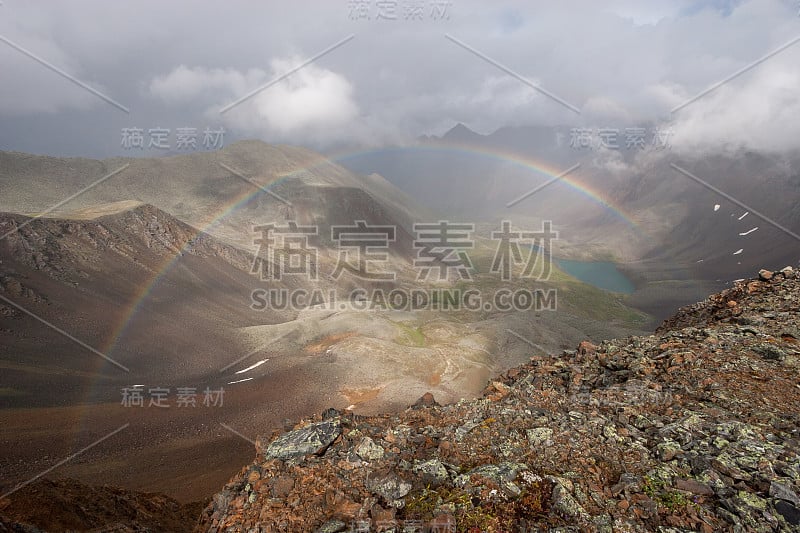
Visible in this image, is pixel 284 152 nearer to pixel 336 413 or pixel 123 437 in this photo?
pixel 123 437

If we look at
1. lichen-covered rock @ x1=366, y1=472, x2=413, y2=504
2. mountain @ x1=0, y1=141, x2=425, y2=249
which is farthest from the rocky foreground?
mountain @ x1=0, y1=141, x2=425, y2=249

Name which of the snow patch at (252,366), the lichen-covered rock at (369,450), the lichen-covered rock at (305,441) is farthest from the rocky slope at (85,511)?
the snow patch at (252,366)

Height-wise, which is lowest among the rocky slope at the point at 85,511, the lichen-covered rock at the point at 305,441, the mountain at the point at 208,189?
the rocky slope at the point at 85,511

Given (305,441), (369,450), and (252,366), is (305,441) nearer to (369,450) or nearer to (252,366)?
(369,450)

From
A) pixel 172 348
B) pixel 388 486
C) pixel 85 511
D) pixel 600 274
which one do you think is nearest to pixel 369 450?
pixel 388 486

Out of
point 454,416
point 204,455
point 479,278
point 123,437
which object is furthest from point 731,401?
point 479,278

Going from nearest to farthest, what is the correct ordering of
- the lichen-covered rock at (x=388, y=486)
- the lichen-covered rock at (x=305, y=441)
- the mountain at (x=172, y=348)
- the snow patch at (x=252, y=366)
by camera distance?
1. the lichen-covered rock at (x=388, y=486)
2. the lichen-covered rock at (x=305, y=441)
3. the mountain at (x=172, y=348)
4. the snow patch at (x=252, y=366)

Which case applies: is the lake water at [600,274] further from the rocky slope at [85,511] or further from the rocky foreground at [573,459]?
the rocky slope at [85,511]
